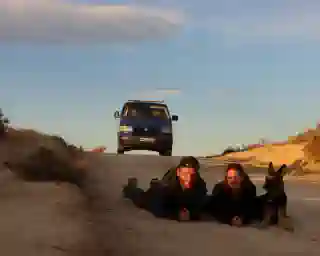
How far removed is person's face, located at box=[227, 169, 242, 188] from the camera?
38.4 feet

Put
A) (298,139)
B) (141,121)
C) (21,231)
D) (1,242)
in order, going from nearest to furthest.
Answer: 1. (1,242)
2. (21,231)
3. (141,121)
4. (298,139)

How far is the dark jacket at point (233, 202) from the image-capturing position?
11664 mm

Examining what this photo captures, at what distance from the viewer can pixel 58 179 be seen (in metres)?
16.0

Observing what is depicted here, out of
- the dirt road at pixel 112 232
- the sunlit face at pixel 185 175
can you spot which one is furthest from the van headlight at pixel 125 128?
the sunlit face at pixel 185 175

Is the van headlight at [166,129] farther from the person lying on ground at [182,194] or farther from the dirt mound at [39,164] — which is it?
the person lying on ground at [182,194]

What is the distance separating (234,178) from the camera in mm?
11711

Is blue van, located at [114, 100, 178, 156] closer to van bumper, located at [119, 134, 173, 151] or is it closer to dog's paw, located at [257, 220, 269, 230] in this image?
van bumper, located at [119, 134, 173, 151]

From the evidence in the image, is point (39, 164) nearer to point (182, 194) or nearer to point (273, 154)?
point (182, 194)

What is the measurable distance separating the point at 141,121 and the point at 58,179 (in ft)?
47.6

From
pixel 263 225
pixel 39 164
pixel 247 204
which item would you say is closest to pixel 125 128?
pixel 39 164

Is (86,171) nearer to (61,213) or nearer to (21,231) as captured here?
(61,213)

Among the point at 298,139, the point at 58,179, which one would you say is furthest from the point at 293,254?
the point at 298,139

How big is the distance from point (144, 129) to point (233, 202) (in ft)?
60.3

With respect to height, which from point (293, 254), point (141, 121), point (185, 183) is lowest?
point (293, 254)
